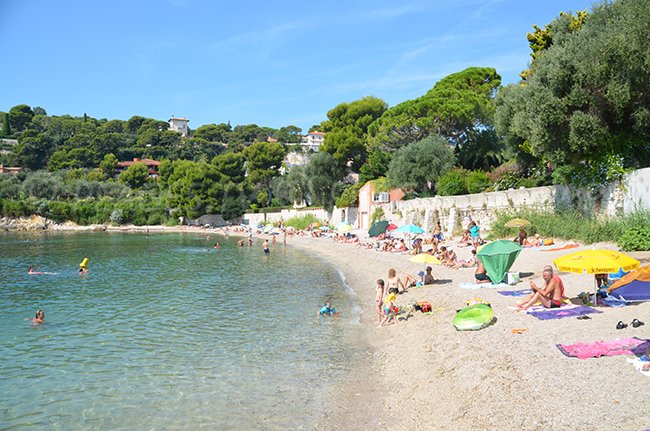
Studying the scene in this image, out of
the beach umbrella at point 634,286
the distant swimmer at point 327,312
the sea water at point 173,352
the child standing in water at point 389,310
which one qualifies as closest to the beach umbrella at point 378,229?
the sea water at point 173,352

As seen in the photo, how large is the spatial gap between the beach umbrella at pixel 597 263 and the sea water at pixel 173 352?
5030mm

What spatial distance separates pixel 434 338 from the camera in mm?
10086

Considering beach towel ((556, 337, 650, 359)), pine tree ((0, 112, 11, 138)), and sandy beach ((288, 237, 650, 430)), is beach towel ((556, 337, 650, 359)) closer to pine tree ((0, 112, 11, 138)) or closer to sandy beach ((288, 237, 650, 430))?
sandy beach ((288, 237, 650, 430))

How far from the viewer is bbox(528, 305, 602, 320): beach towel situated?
9.33m

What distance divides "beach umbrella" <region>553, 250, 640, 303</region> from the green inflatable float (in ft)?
6.26

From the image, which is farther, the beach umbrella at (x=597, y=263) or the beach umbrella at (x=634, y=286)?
the beach umbrella at (x=597, y=263)

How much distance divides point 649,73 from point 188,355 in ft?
54.5

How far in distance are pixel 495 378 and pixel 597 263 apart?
4.21 metres

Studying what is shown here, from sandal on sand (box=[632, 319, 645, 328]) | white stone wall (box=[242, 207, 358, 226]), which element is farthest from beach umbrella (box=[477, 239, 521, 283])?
white stone wall (box=[242, 207, 358, 226])

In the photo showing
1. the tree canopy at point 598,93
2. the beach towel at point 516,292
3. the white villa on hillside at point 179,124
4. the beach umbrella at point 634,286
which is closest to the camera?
the beach umbrella at point 634,286

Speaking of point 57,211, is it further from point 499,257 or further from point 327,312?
point 499,257

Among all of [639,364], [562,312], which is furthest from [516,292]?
[639,364]

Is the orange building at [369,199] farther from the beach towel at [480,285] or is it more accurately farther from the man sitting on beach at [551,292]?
the man sitting on beach at [551,292]

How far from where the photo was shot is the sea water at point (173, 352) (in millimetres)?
7910
